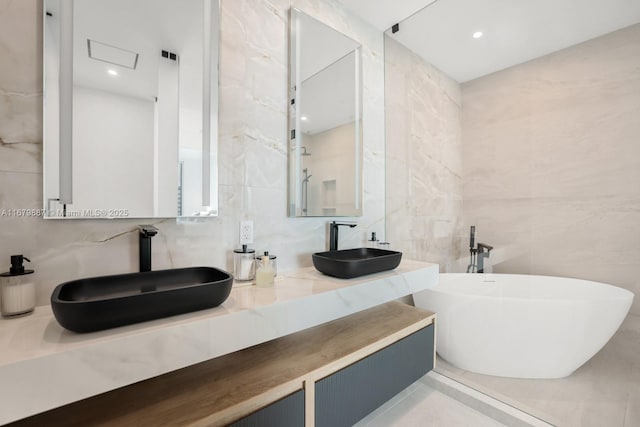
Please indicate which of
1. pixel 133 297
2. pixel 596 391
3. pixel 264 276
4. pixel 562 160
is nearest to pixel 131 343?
pixel 133 297

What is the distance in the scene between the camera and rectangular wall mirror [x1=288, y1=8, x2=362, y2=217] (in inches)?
66.6

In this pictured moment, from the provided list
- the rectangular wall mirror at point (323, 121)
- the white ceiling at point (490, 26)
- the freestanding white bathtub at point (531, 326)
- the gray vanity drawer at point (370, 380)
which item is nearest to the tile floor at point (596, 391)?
the freestanding white bathtub at point (531, 326)

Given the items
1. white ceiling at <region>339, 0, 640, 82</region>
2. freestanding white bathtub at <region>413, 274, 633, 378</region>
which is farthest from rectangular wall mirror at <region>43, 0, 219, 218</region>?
freestanding white bathtub at <region>413, 274, 633, 378</region>

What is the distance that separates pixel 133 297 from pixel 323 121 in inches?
57.0

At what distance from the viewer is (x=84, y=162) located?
3.58ft


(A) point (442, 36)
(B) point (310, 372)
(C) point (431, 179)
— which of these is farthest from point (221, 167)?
(A) point (442, 36)

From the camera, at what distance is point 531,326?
1646mm

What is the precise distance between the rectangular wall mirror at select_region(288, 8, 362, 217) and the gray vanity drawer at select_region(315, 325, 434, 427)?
0.87 meters

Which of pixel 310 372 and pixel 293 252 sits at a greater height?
pixel 293 252

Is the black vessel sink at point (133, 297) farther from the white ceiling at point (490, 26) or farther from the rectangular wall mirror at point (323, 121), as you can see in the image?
the white ceiling at point (490, 26)

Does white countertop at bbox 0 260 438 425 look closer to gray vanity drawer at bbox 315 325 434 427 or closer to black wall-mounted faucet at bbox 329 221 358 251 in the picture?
gray vanity drawer at bbox 315 325 434 427

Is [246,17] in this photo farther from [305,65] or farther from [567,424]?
[567,424]

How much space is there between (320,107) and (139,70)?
1.00 metres

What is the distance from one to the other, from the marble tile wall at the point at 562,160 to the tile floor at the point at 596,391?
0.22m
